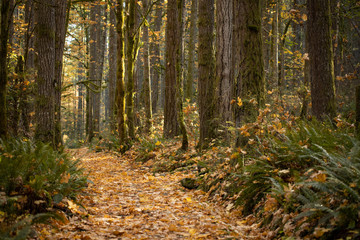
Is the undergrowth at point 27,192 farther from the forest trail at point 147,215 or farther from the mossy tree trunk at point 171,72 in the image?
the mossy tree trunk at point 171,72

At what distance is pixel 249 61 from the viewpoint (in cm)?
574

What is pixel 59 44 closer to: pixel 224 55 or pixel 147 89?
pixel 147 89

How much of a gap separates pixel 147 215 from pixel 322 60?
543 centimetres

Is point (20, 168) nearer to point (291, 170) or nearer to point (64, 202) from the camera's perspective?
point (64, 202)

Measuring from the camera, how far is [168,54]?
38.5 ft

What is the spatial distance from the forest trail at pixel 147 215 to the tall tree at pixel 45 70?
1903mm

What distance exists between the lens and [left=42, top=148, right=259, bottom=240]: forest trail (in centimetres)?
383

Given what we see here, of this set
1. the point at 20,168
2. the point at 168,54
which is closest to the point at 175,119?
the point at 168,54

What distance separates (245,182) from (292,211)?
1.46 metres

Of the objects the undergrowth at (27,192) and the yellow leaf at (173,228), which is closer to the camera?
the undergrowth at (27,192)

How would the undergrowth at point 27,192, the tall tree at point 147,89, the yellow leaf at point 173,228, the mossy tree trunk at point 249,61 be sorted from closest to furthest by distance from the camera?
the undergrowth at point 27,192, the yellow leaf at point 173,228, the mossy tree trunk at point 249,61, the tall tree at point 147,89

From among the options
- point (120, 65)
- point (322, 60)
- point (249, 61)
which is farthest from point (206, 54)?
point (120, 65)

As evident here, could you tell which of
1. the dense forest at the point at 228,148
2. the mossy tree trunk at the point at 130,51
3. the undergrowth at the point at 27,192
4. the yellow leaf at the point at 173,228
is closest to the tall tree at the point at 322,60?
the dense forest at the point at 228,148

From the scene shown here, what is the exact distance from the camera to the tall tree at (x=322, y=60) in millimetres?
7051
